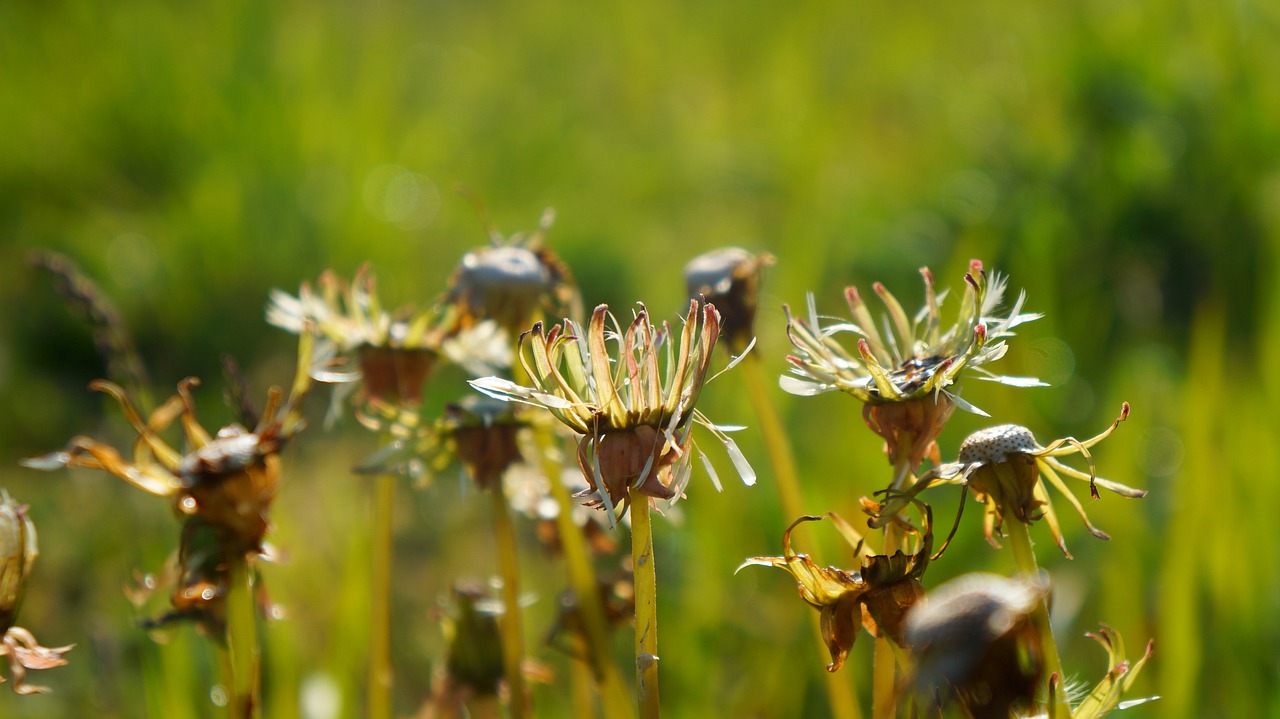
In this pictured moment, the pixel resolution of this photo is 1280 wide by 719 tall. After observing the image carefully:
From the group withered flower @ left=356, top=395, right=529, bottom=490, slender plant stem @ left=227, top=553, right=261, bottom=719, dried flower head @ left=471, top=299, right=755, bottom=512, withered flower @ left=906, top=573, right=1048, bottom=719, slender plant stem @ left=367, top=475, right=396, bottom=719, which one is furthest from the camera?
slender plant stem @ left=367, top=475, right=396, bottom=719

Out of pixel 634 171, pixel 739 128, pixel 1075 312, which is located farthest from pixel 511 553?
pixel 739 128

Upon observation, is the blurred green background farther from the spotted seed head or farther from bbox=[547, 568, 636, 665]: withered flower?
the spotted seed head

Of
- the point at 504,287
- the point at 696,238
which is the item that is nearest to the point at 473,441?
the point at 504,287

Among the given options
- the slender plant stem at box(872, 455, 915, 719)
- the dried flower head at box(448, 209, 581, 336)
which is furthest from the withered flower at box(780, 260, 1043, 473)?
the dried flower head at box(448, 209, 581, 336)

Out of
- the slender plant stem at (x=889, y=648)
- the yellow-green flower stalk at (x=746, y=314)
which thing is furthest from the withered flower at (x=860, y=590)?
the yellow-green flower stalk at (x=746, y=314)

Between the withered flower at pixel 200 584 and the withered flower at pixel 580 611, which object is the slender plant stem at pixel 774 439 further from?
the withered flower at pixel 200 584

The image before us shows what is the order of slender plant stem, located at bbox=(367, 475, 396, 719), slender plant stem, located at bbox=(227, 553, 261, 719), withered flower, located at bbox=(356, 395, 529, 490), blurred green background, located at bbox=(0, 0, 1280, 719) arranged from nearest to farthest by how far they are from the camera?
slender plant stem, located at bbox=(227, 553, 261, 719) → withered flower, located at bbox=(356, 395, 529, 490) → slender plant stem, located at bbox=(367, 475, 396, 719) → blurred green background, located at bbox=(0, 0, 1280, 719)

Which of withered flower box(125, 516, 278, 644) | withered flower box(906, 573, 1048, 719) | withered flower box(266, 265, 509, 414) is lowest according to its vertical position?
withered flower box(906, 573, 1048, 719)
